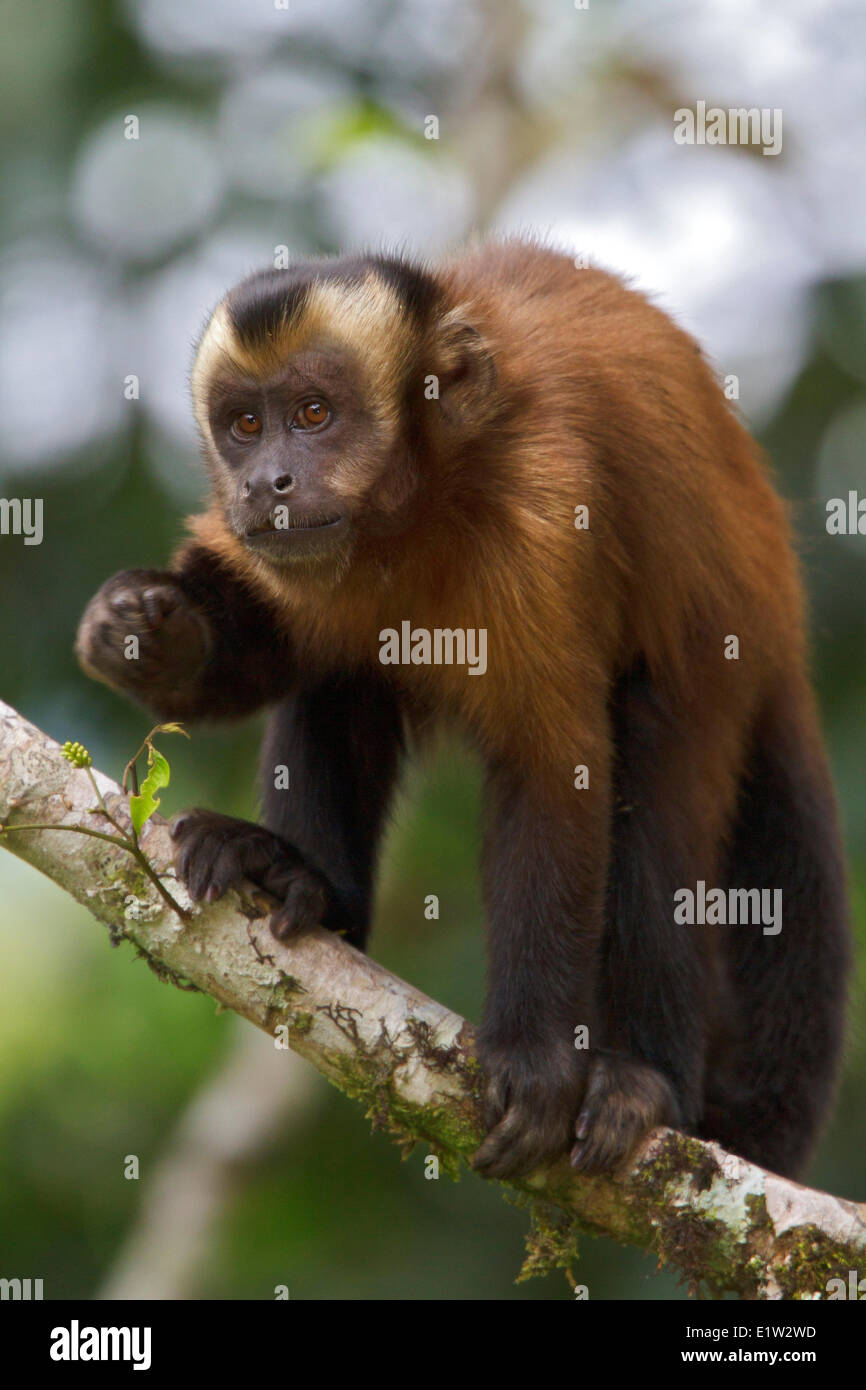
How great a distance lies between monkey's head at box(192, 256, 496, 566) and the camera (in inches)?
251

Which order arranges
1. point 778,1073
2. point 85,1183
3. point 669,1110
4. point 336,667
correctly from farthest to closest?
point 85,1183, point 778,1073, point 336,667, point 669,1110

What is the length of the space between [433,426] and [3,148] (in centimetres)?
883

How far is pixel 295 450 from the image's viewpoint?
6.40 m

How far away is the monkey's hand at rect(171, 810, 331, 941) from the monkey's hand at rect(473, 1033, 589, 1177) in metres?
0.92

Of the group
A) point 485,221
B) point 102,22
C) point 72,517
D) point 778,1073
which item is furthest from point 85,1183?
point 102,22

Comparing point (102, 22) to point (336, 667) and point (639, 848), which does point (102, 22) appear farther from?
point (639, 848)

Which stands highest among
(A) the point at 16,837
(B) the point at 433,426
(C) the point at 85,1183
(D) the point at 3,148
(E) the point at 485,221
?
(D) the point at 3,148

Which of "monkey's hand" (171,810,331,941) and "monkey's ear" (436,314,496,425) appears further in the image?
"monkey's ear" (436,314,496,425)

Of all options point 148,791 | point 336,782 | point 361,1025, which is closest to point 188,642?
point 336,782

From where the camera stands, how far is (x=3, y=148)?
44.4 feet

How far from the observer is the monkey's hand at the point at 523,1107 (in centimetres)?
587

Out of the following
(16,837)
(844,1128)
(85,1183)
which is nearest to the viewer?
(16,837)

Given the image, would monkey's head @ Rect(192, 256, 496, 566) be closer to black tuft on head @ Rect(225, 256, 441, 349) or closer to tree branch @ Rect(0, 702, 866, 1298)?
black tuft on head @ Rect(225, 256, 441, 349)

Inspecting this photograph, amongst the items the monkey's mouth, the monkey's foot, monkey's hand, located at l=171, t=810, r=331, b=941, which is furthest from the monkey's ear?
the monkey's foot
